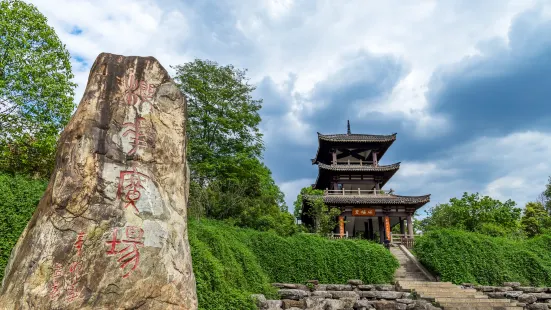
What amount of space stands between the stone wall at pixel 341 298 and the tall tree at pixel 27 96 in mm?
7558

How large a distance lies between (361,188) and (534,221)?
1287cm

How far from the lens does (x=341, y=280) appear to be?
11898 mm

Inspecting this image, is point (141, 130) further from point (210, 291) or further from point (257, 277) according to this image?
point (257, 277)

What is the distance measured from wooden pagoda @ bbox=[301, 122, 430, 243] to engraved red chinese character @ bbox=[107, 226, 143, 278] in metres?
16.1

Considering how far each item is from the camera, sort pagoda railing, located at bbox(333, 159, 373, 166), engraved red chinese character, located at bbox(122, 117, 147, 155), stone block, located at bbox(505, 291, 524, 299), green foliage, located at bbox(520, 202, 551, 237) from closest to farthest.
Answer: engraved red chinese character, located at bbox(122, 117, 147, 155) < stone block, located at bbox(505, 291, 524, 299) < pagoda railing, located at bbox(333, 159, 373, 166) < green foliage, located at bbox(520, 202, 551, 237)

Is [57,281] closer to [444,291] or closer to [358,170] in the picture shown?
[444,291]

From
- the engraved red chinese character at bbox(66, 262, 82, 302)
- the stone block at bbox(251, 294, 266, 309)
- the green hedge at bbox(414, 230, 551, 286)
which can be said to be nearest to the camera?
the engraved red chinese character at bbox(66, 262, 82, 302)

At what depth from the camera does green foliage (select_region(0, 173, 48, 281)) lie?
21.1ft

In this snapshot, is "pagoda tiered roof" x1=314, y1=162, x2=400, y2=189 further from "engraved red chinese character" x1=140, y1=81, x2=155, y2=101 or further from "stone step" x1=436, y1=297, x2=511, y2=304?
"engraved red chinese character" x1=140, y1=81, x2=155, y2=101

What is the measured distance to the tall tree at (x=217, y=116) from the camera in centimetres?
1742

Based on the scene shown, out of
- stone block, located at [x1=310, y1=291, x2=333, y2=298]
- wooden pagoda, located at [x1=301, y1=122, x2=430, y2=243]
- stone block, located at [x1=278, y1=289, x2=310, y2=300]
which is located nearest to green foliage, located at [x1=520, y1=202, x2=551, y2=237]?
Result: wooden pagoda, located at [x1=301, y1=122, x2=430, y2=243]

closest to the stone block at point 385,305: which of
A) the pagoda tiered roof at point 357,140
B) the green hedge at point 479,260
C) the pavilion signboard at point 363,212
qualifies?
the green hedge at point 479,260

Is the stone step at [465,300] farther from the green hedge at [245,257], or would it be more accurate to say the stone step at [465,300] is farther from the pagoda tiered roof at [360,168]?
the pagoda tiered roof at [360,168]

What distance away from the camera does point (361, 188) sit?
23.2 m
